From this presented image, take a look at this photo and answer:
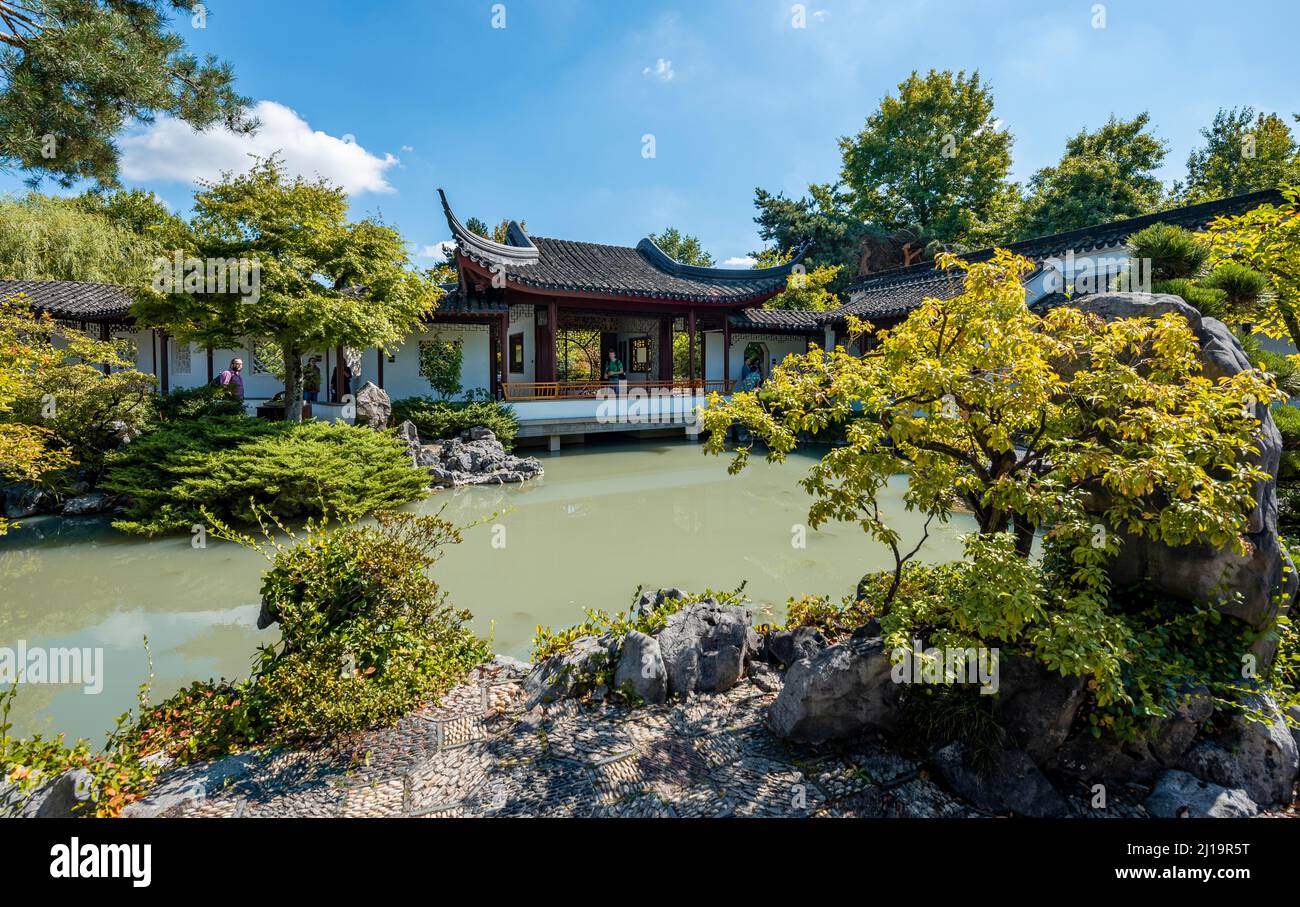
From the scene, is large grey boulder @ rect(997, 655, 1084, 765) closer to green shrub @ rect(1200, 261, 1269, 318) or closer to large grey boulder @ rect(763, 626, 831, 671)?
large grey boulder @ rect(763, 626, 831, 671)

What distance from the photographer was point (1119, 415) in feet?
8.58

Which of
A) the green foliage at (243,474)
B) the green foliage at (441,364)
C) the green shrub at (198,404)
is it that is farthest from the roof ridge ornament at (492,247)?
the green foliage at (243,474)

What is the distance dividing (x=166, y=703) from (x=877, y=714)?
352 centimetres

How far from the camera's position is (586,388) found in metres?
14.1

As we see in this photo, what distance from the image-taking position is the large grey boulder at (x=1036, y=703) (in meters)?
2.50

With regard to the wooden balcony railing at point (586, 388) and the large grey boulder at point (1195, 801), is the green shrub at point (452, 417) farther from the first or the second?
the large grey boulder at point (1195, 801)

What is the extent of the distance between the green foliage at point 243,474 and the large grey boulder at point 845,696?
18.2 ft

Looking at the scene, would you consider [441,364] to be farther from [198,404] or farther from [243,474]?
[243,474]

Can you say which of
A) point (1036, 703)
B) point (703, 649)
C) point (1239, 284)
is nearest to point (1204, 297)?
point (1239, 284)

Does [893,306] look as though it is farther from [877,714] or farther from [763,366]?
[877,714]

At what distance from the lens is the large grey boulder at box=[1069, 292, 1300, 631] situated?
8.80 ft

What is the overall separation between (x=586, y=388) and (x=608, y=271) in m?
3.94

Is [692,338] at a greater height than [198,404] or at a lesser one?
greater

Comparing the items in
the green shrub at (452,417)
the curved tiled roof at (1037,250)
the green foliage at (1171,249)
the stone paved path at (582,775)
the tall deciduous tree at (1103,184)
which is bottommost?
the stone paved path at (582,775)
